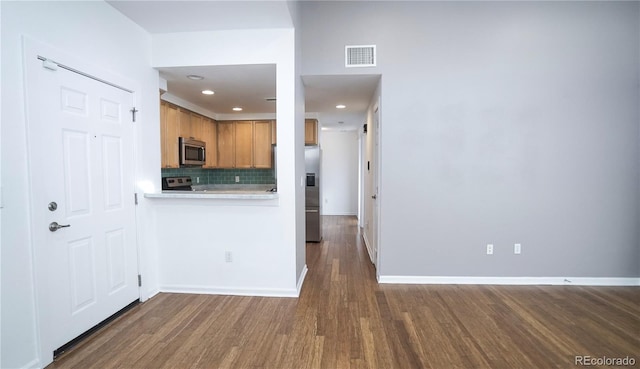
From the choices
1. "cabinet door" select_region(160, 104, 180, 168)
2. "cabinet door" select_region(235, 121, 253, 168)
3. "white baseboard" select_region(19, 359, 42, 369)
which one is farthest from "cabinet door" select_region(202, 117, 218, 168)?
"white baseboard" select_region(19, 359, 42, 369)

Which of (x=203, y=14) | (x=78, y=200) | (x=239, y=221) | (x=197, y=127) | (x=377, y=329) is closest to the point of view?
(x=78, y=200)

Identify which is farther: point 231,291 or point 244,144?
point 244,144

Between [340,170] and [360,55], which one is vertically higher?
[360,55]

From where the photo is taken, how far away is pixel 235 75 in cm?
323

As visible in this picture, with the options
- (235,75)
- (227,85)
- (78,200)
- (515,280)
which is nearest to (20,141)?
(78,200)

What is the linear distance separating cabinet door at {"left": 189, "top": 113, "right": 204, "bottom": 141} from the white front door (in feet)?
6.94

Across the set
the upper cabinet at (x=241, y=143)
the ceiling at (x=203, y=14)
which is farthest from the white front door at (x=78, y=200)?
the upper cabinet at (x=241, y=143)

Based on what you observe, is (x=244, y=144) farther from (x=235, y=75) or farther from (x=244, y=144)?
(x=235, y=75)

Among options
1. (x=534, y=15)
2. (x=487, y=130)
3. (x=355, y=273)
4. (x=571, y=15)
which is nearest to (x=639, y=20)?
(x=571, y=15)

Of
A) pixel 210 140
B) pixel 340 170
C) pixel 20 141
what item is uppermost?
pixel 210 140

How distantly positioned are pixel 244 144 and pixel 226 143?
36 centimetres

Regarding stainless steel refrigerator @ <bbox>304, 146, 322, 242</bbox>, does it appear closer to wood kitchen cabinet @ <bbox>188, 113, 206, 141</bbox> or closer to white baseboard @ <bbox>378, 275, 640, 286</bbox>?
wood kitchen cabinet @ <bbox>188, 113, 206, 141</bbox>

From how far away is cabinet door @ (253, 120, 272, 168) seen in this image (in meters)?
5.62

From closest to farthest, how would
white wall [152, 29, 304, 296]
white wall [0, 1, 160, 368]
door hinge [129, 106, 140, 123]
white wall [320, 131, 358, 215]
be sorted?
white wall [0, 1, 160, 368], door hinge [129, 106, 140, 123], white wall [152, 29, 304, 296], white wall [320, 131, 358, 215]
